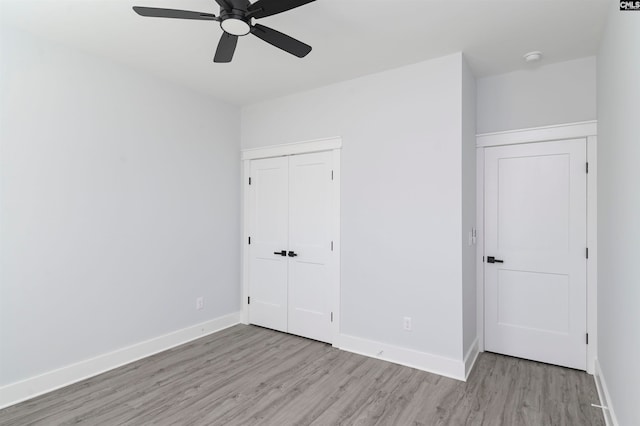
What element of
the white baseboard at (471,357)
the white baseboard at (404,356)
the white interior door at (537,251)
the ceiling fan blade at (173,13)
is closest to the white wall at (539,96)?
the white interior door at (537,251)

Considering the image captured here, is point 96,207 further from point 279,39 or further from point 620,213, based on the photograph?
point 620,213

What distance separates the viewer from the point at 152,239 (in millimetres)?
3350

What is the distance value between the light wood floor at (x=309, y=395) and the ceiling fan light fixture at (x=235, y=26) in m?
2.51

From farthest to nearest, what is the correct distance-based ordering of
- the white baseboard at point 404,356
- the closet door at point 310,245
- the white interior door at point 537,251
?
the closet door at point 310,245, the white interior door at point 537,251, the white baseboard at point 404,356

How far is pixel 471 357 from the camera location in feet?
10.0

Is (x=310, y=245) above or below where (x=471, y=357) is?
above

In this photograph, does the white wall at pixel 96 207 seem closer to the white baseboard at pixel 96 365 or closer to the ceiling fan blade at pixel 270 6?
the white baseboard at pixel 96 365

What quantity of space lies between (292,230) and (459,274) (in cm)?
188

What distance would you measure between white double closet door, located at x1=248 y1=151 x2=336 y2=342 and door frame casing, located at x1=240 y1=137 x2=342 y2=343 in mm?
46

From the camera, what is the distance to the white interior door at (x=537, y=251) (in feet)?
9.70

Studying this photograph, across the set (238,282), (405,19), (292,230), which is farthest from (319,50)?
(238,282)

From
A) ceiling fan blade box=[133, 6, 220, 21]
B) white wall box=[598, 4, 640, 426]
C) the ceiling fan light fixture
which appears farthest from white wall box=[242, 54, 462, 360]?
ceiling fan blade box=[133, 6, 220, 21]

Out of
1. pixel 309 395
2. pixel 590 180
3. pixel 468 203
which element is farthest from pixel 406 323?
pixel 590 180

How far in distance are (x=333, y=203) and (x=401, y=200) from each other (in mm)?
764
